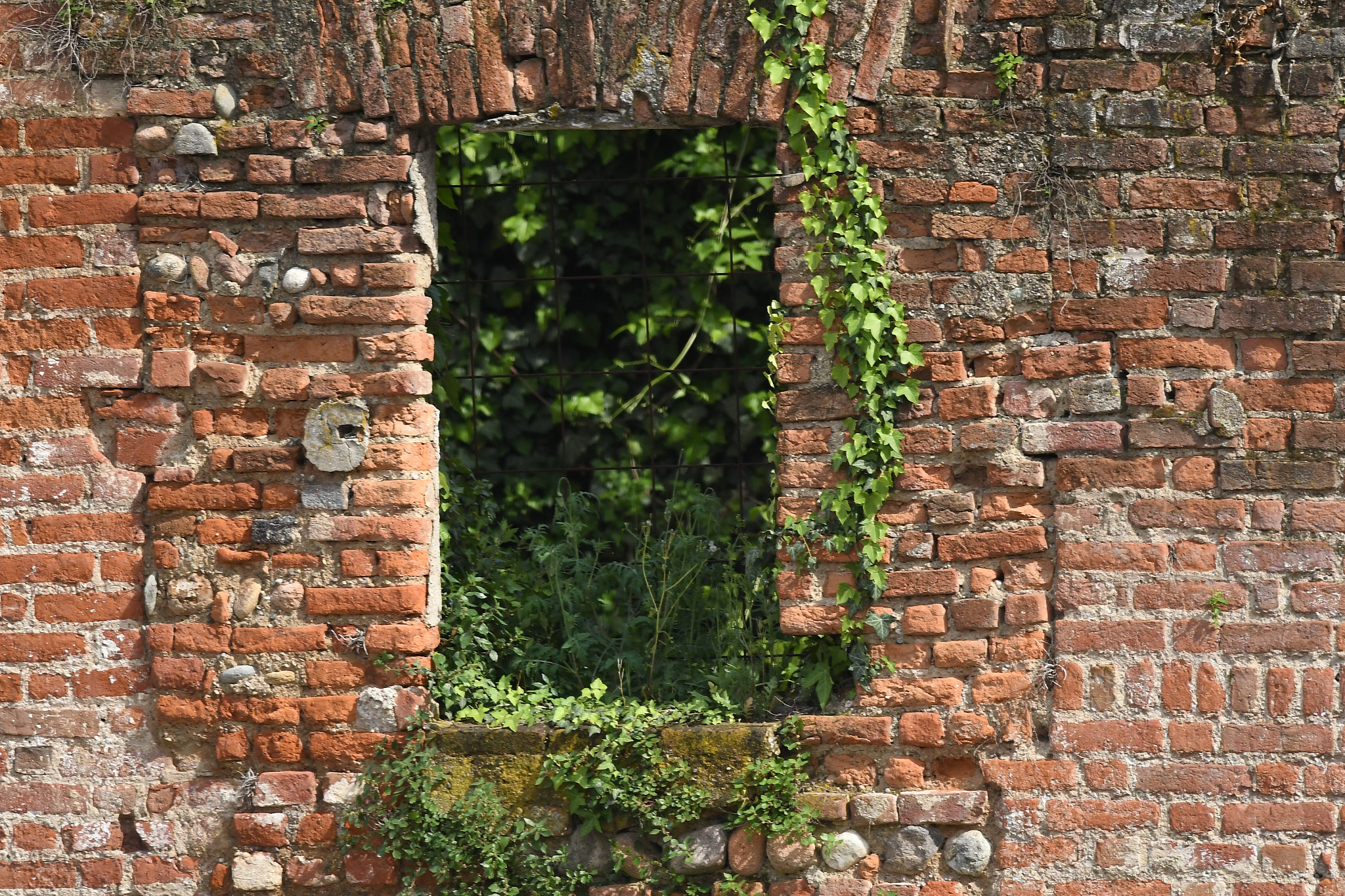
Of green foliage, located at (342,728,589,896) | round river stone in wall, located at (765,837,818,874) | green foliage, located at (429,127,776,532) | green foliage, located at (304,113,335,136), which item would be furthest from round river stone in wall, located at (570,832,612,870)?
green foliage, located at (304,113,335,136)

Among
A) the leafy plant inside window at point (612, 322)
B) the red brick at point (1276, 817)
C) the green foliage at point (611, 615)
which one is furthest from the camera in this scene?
the leafy plant inside window at point (612, 322)

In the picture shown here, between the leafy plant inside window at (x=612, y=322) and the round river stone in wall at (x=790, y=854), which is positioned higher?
the leafy plant inside window at (x=612, y=322)

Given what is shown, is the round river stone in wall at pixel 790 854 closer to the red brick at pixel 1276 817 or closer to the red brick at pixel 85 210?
the red brick at pixel 1276 817

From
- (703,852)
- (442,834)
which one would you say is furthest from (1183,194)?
(442,834)

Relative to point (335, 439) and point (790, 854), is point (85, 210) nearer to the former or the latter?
point (335, 439)

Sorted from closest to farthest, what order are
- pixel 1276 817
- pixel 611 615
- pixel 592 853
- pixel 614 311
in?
pixel 1276 817 → pixel 592 853 → pixel 611 615 → pixel 614 311

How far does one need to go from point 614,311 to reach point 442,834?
2.68 m

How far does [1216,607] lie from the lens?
3.02 metres

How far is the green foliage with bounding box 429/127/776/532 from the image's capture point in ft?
15.8

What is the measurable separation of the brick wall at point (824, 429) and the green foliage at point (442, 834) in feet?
0.34

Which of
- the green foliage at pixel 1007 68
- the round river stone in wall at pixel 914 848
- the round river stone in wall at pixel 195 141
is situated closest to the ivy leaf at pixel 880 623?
the round river stone in wall at pixel 914 848

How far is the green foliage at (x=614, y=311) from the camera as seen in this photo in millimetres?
4824

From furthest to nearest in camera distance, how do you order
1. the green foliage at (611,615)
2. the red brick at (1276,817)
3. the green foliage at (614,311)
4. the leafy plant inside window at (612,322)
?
the green foliage at (614,311) → the leafy plant inside window at (612,322) → the green foliage at (611,615) → the red brick at (1276,817)

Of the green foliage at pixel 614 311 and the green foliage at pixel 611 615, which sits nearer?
the green foliage at pixel 611 615
